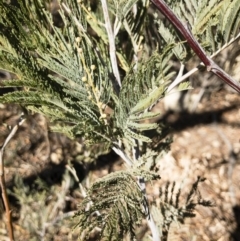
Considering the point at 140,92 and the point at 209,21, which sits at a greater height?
the point at 209,21

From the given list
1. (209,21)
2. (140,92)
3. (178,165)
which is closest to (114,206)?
(140,92)

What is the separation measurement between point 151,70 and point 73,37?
274 mm

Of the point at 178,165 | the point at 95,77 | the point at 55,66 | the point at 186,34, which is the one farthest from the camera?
the point at 178,165

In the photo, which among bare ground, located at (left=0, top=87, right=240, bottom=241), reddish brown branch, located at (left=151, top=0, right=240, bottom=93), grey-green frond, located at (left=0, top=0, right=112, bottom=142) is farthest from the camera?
bare ground, located at (left=0, top=87, right=240, bottom=241)

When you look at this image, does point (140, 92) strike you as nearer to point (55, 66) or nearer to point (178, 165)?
point (55, 66)

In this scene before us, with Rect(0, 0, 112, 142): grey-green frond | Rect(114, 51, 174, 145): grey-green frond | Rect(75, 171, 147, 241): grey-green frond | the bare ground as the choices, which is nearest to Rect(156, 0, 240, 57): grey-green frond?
Rect(114, 51, 174, 145): grey-green frond

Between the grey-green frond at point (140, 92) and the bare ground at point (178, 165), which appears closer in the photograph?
Answer: the grey-green frond at point (140, 92)

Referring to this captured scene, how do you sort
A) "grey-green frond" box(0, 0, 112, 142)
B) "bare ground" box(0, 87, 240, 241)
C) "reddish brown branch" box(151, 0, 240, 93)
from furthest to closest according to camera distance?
1. "bare ground" box(0, 87, 240, 241)
2. "grey-green frond" box(0, 0, 112, 142)
3. "reddish brown branch" box(151, 0, 240, 93)

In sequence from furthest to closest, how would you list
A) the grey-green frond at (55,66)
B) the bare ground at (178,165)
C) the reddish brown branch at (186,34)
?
1. the bare ground at (178,165)
2. the grey-green frond at (55,66)
3. the reddish brown branch at (186,34)

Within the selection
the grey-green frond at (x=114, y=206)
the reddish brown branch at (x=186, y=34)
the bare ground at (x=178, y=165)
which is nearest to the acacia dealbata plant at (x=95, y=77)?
the grey-green frond at (x=114, y=206)

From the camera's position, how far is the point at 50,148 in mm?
3588

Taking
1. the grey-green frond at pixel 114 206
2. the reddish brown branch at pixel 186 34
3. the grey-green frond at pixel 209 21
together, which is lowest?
the grey-green frond at pixel 114 206

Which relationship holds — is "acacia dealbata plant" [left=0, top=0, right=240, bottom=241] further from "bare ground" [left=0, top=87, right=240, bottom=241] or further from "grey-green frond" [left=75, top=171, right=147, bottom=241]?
"bare ground" [left=0, top=87, right=240, bottom=241]

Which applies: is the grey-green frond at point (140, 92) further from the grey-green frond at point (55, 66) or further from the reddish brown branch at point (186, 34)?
the reddish brown branch at point (186, 34)
